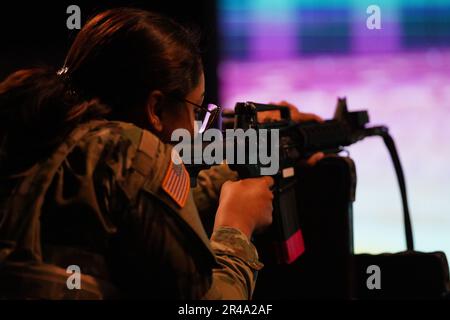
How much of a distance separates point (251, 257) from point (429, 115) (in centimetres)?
136

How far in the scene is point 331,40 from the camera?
79.4 inches

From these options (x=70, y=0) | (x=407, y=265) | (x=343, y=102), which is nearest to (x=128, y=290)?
(x=407, y=265)

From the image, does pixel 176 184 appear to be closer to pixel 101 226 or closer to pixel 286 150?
pixel 101 226

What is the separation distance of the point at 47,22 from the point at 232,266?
1442 millimetres

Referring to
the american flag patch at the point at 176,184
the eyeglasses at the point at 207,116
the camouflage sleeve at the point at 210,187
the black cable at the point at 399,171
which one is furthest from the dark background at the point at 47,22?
the american flag patch at the point at 176,184

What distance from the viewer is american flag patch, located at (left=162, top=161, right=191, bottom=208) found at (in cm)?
67

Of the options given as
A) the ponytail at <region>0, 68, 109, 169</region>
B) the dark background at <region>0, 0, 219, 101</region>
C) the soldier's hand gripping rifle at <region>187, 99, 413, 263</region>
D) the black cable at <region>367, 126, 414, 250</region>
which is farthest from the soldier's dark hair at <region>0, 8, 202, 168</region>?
the dark background at <region>0, 0, 219, 101</region>

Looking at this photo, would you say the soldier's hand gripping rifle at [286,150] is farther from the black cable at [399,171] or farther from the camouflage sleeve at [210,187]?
the black cable at [399,171]

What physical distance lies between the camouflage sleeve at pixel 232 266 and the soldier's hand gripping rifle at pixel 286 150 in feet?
0.65

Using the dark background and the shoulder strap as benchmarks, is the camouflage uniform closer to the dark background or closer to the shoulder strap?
the shoulder strap

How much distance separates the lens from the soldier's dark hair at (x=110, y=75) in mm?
702

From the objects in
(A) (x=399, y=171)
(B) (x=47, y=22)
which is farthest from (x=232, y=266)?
(B) (x=47, y=22)

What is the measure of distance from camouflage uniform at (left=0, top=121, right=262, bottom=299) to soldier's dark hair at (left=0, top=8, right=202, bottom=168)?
2.4 inches

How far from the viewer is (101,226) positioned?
640 millimetres
